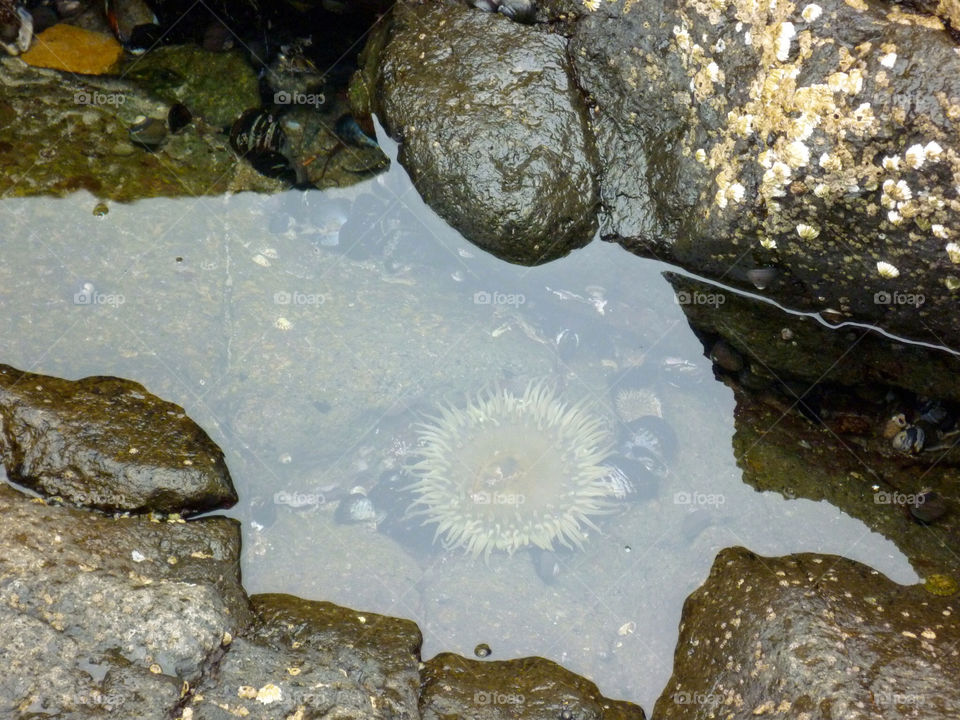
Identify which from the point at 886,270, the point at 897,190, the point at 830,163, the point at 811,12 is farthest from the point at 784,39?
the point at 886,270

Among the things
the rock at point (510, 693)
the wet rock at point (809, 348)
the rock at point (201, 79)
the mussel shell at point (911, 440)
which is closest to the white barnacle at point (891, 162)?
the wet rock at point (809, 348)

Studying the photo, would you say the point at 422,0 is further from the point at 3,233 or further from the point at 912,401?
the point at 912,401

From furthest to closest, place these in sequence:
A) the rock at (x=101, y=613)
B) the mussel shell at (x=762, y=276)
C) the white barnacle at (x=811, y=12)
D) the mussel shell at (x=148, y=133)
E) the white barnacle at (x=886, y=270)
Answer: the mussel shell at (x=148, y=133) < the mussel shell at (x=762, y=276) < the white barnacle at (x=886, y=270) < the white barnacle at (x=811, y=12) < the rock at (x=101, y=613)

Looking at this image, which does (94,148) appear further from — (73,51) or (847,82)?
(847,82)

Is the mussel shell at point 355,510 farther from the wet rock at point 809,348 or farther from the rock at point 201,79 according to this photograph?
the rock at point 201,79

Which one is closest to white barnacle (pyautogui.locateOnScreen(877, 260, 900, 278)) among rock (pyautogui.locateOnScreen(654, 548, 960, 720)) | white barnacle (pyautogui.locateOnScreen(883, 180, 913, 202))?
white barnacle (pyautogui.locateOnScreen(883, 180, 913, 202))

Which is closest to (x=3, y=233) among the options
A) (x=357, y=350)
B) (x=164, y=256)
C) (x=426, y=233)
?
(x=164, y=256)
